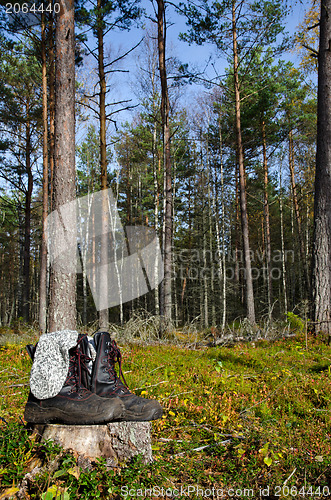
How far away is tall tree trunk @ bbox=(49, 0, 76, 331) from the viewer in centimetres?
476

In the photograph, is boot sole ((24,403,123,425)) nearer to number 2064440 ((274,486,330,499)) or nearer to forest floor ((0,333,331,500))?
forest floor ((0,333,331,500))

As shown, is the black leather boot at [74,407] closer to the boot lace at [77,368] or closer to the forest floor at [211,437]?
the boot lace at [77,368]

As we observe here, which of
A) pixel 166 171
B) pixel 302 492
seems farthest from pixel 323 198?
pixel 302 492

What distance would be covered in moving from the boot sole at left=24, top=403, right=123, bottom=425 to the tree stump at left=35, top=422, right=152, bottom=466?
0.04 metres

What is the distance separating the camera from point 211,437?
114 inches

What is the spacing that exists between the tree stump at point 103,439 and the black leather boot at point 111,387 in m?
0.09

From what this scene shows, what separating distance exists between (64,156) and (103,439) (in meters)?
3.95

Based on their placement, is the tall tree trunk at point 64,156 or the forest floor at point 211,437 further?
the tall tree trunk at point 64,156

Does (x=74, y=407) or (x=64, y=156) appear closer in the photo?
(x=74, y=407)

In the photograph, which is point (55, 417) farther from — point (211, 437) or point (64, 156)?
point (64, 156)

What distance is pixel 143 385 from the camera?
390 cm

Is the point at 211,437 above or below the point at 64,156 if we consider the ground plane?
below

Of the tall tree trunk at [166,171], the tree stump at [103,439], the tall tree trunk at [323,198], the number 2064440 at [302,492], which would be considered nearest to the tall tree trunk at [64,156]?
the tree stump at [103,439]

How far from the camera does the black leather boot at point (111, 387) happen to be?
2.23 metres
